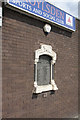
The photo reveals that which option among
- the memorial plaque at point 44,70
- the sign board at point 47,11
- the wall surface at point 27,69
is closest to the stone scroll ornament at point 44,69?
the memorial plaque at point 44,70

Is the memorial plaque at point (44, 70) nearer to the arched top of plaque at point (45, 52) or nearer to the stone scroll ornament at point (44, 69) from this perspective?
the stone scroll ornament at point (44, 69)

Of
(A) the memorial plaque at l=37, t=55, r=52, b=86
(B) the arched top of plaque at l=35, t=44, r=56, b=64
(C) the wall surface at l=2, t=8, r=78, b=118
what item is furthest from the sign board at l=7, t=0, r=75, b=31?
(A) the memorial plaque at l=37, t=55, r=52, b=86

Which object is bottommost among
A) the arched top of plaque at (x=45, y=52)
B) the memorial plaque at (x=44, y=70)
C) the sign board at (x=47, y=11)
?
the memorial plaque at (x=44, y=70)

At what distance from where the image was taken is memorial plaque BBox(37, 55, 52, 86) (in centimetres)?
552

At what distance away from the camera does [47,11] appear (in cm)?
554

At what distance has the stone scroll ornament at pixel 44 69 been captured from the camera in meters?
5.29

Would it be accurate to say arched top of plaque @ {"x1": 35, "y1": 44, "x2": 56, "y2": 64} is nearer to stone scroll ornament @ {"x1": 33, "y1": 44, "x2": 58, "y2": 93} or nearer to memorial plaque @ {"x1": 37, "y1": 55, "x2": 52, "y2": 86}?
stone scroll ornament @ {"x1": 33, "y1": 44, "x2": 58, "y2": 93}

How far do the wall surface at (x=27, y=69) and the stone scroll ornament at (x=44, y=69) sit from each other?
0.18 m

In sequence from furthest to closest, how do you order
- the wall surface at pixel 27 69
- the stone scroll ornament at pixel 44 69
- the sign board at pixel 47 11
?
the stone scroll ornament at pixel 44 69
the sign board at pixel 47 11
the wall surface at pixel 27 69

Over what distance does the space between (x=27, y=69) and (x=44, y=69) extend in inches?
35.8

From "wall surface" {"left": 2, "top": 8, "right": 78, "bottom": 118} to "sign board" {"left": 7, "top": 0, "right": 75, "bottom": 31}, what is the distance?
0.87ft

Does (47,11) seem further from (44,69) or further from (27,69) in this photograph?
(27,69)

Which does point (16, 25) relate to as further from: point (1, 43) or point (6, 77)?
point (6, 77)

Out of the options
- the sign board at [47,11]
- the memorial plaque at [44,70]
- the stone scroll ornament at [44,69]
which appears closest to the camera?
the sign board at [47,11]
